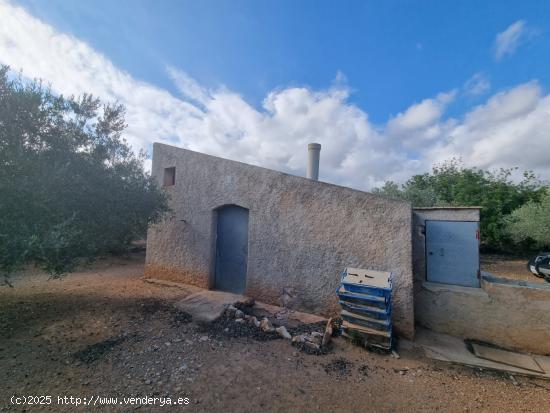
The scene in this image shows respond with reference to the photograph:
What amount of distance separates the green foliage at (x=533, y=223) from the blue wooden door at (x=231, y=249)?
552 inches

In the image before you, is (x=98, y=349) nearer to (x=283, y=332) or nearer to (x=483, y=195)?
(x=283, y=332)

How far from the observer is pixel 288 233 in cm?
547

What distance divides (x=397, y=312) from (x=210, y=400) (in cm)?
351

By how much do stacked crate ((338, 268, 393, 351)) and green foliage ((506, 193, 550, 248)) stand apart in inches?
493

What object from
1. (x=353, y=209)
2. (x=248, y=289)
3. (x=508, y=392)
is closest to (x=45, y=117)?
(x=248, y=289)

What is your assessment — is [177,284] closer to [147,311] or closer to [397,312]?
[147,311]

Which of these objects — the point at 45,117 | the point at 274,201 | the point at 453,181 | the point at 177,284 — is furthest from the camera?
the point at 453,181

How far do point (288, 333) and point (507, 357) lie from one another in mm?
3670

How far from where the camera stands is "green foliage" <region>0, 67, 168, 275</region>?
3611mm

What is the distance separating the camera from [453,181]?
58.9 ft

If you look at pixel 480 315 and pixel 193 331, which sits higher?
pixel 480 315

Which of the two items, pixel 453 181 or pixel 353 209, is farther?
pixel 453 181

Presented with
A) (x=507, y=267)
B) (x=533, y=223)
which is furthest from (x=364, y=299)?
(x=533, y=223)

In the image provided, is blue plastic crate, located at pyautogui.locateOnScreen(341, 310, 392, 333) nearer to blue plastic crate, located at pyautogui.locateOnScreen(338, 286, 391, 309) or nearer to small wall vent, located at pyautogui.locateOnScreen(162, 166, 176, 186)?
blue plastic crate, located at pyautogui.locateOnScreen(338, 286, 391, 309)
